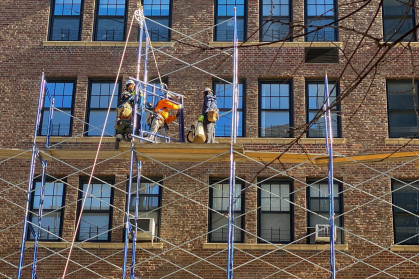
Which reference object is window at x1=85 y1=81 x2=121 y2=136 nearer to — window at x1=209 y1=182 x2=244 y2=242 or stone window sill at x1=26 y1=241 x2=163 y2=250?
stone window sill at x1=26 y1=241 x2=163 y2=250

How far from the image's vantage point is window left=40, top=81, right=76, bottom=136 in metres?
20.6

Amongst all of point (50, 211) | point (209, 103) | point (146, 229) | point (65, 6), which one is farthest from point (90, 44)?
point (209, 103)

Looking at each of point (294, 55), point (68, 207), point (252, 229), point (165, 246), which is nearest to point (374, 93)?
point (294, 55)

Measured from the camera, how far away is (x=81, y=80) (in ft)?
68.8

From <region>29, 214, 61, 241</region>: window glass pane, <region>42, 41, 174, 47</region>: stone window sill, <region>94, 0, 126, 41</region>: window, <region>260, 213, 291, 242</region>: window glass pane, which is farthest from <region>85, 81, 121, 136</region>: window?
<region>260, 213, 291, 242</region>: window glass pane

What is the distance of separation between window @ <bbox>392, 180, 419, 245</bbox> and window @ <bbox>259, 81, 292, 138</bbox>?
11.3 ft

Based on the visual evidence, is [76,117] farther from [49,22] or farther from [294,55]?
[294,55]

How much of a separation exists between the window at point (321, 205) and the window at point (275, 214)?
55 cm

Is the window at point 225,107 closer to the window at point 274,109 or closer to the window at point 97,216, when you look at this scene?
the window at point 274,109

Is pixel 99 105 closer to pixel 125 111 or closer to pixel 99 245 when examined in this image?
pixel 99 245

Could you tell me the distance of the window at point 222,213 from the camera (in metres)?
19.5

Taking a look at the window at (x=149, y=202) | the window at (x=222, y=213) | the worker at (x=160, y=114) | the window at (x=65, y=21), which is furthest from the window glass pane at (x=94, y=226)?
the window at (x=65, y=21)

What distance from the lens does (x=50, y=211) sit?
1981cm

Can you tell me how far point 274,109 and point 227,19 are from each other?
323cm
